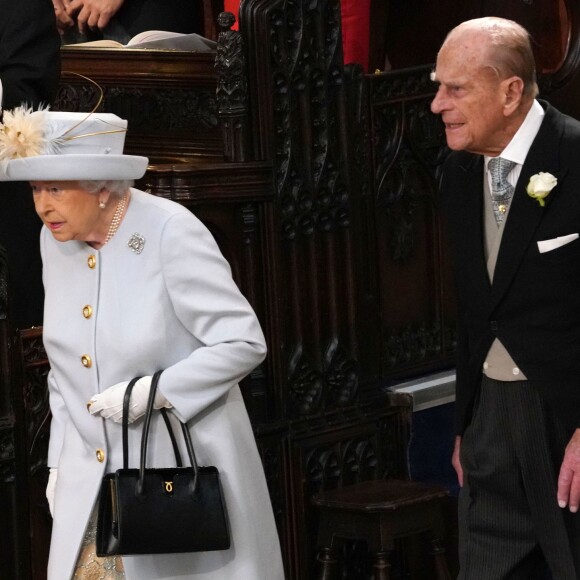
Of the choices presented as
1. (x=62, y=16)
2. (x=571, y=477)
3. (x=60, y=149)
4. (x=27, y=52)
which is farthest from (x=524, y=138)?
(x=62, y=16)

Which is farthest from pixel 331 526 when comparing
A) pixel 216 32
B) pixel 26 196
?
pixel 216 32

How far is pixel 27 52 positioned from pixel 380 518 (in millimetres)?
2083

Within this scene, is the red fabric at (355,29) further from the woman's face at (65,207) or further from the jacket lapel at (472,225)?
the woman's face at (65,207)

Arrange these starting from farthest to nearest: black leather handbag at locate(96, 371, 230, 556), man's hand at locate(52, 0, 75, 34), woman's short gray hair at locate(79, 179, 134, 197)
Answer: man's hand at locate(52, 0, 75, 34), woman's short gray hair at locate(79, 179, 134, 197), black leather handbag at locate(96, 371, 230, 556)

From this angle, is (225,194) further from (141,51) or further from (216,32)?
(216,32)

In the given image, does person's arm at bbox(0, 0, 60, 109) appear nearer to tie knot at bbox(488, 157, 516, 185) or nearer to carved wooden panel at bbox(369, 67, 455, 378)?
carved wooden panel at bbox(369, 67, 455, 378)

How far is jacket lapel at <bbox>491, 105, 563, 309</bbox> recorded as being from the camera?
3859mm

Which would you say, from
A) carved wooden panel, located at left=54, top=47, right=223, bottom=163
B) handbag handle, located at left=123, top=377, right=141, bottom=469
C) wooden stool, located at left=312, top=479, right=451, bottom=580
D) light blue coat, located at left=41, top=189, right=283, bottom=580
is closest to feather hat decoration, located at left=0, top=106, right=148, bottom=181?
light blue coat, located at left=41, top=189, right=283, bottom=580

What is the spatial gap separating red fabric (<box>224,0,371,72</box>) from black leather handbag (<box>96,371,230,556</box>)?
2923 millimetres

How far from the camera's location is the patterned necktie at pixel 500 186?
13.0 ft

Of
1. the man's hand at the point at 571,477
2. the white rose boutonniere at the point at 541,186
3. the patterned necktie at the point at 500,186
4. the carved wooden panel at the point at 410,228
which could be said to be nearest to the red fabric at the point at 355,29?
the carved wooden panel at the point at 410,228

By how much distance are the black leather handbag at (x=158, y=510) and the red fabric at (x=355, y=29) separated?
2923 mm

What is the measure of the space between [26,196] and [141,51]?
1265 millimetres

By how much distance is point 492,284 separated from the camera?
13.0ft
